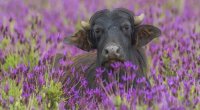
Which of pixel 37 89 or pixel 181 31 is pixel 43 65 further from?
pixel 181 31

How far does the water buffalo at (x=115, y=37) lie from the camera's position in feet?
24.4

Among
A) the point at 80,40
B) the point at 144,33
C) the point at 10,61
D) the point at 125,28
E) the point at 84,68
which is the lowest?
the point at 10,61

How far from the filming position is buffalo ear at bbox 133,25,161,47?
8.09 metres

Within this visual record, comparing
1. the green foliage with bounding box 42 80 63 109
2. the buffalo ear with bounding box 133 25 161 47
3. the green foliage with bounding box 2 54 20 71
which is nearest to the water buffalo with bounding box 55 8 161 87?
the buffalo ear with bounding box 133 25 161 47

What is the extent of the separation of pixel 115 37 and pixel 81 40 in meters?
0.86

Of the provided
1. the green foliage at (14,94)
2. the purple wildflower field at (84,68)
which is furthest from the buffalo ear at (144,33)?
the green foliage at (14,94)

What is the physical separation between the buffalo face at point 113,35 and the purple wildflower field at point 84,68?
0.65 ft

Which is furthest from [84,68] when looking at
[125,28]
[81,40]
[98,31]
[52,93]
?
[52,93]

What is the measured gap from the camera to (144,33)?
320 inches

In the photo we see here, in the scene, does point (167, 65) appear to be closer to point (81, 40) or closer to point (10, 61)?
point (81, 40)

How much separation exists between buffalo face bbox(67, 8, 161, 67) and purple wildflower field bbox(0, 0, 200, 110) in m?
0.20

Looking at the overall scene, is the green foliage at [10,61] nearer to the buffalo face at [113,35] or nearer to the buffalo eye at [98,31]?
the buffalo face at [113,35]

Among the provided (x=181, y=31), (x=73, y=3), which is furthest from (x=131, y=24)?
(x=73, y=3)

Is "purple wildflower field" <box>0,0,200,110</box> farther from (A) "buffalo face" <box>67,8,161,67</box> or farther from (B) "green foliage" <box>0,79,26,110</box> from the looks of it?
(A) "buffalo face" <box>67,8,161,67</box>
